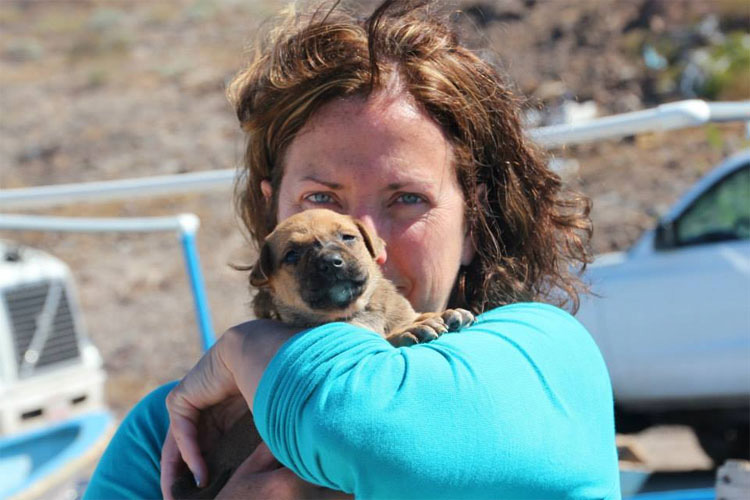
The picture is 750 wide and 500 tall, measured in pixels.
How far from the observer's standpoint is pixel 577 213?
244 centimetres

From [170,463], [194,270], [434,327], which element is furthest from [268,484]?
[194,270]

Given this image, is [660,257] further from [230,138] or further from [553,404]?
[230,138]

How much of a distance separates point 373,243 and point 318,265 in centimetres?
23

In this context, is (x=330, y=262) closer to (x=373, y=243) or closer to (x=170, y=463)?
(x=373, y=243)

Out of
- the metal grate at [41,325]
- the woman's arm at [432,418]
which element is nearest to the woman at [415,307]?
the woman's arm at [432,418]

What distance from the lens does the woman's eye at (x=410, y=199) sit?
1.97 meters

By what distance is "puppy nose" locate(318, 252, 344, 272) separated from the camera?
82.4 inches

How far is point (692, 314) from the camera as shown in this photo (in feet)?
20.3

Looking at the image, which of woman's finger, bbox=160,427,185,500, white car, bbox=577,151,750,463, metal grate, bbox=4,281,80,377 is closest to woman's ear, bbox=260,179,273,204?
woman's finger, bbox=160,427,185,500

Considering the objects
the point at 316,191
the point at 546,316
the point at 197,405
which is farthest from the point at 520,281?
the point at 197,405

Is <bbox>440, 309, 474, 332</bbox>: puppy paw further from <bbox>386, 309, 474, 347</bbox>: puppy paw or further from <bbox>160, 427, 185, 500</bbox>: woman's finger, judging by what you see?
<bbox>160, 427, 185, 500</bbox>: woman's finger

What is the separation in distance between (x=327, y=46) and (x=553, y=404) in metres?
1.04

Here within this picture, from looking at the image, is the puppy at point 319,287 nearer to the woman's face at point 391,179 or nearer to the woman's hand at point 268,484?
the woman's face at point 391,179

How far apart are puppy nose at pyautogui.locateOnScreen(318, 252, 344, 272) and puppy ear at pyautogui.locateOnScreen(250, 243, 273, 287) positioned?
13 cm
